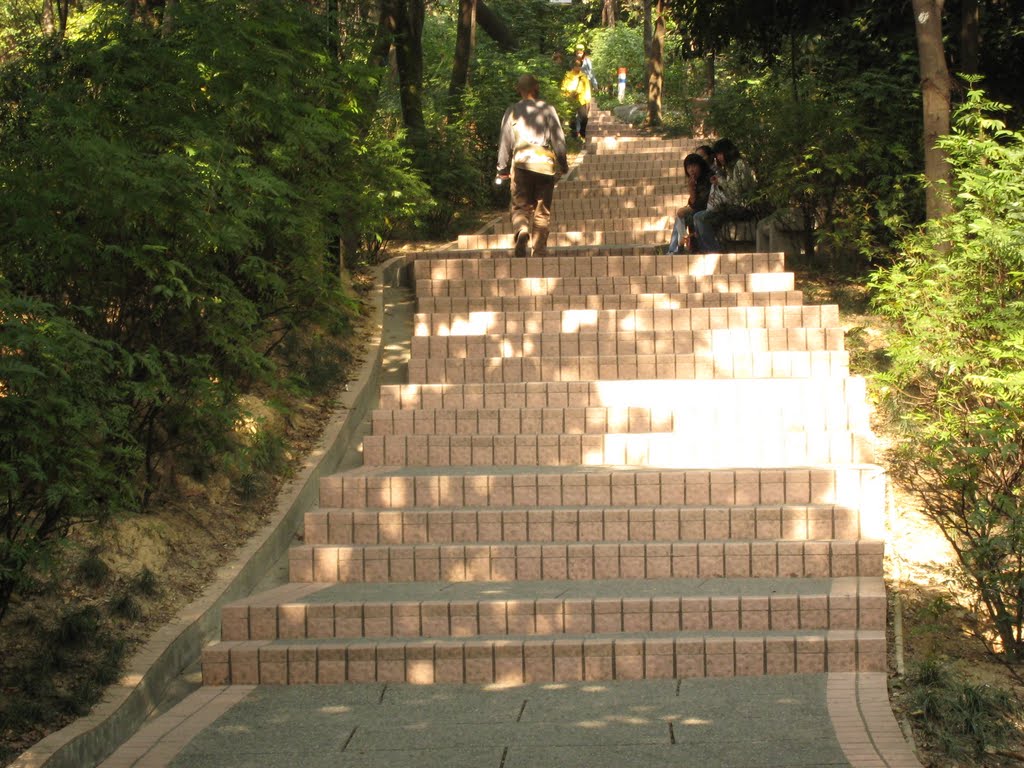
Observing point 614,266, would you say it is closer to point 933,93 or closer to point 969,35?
point 933,93

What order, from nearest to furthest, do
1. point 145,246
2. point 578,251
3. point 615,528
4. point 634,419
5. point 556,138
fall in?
point 145,246 < point 615,528 < point 634,419 < point 556,138 < point 578,251

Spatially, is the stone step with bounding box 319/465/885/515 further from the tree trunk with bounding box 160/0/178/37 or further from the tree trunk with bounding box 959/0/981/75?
the tree trunk with bounding box 959/0/981/75

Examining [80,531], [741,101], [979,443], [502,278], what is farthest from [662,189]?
[80,531]

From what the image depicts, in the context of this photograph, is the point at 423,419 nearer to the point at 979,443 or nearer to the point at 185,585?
the point at 185,585

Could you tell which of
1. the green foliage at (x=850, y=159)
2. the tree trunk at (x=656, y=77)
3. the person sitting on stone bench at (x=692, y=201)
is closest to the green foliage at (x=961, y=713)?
the green foliage at (x=850, y=159)

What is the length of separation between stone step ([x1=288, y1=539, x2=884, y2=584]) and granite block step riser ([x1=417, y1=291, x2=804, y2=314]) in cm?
415

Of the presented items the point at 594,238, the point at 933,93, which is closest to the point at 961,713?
the point at 933,93

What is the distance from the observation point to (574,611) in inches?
314

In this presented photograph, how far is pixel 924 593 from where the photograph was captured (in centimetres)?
849

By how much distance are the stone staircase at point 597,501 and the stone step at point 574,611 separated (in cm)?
1

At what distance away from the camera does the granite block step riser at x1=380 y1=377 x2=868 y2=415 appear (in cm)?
1043

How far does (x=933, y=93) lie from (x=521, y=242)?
4.22m

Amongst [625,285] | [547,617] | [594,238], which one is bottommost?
[547,617]

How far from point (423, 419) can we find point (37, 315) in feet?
13.8
